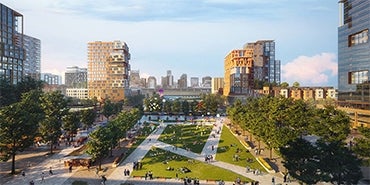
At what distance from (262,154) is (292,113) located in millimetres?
11352

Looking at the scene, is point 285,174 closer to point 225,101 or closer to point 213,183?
point 213,183

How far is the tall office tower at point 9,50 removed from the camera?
325 ft

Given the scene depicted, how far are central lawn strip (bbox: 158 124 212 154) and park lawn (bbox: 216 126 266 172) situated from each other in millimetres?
3957

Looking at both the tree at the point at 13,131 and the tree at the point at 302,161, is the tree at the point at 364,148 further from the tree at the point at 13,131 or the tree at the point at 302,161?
the tree at the point at 13,131

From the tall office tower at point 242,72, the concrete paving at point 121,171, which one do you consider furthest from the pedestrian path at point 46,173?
the tall office tower at point 242,72

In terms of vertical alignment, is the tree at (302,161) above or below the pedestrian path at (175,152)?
above

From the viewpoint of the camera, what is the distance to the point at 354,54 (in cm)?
9175

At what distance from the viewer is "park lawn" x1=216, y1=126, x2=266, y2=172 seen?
5041 centimetres

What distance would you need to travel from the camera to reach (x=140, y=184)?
130 feet

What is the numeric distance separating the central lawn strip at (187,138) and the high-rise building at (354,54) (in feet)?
140

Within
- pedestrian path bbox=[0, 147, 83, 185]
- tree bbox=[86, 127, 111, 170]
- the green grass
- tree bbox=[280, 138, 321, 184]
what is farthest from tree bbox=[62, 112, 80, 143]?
tree bbox=[280, 138, 321, 184]

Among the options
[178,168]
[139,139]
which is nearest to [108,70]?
[139,139]

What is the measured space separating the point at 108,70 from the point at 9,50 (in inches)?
2791

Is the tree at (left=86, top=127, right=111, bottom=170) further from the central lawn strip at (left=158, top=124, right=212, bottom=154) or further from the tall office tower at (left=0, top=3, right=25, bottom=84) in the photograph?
the tall office tower at (left=0, top=3, right=25, bottom=84)
